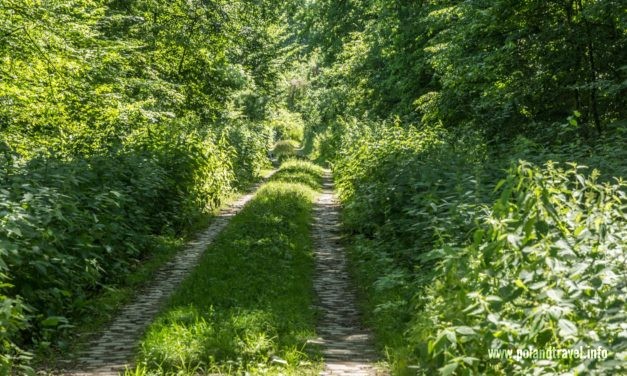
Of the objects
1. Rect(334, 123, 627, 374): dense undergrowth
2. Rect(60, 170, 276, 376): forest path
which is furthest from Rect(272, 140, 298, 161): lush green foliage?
Rect(334, 123, 627, 374): dense undergrowth

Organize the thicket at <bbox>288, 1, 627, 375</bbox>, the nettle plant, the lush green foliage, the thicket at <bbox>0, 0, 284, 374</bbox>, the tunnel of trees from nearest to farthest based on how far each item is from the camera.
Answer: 1. the nettle plant
2. the thicket at <bbox>288, 1, 627, 375</bbox>
3. the tunnel of trees
4. the thicket at <bbox>0, 0, 284, 374</bbox>
5. the lush green foliage

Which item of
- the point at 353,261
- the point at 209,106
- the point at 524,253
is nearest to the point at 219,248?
the point at 353,261

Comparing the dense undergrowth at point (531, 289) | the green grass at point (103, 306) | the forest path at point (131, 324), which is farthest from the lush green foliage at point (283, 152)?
the dense undergrowth at point (531, 289)

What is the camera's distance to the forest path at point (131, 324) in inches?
274

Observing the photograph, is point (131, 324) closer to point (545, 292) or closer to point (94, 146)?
point (545, 292)

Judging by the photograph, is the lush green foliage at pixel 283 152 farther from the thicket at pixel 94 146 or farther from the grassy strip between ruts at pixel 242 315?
the grassy strip between ruts at pixel 242 315

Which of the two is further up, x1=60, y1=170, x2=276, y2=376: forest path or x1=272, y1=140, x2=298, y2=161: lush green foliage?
x1=272, y1=140, x2=298, y2=161: lush green foliage

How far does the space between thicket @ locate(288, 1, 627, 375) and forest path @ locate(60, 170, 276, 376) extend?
2815mm

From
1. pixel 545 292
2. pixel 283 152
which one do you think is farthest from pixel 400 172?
pixel 283 152

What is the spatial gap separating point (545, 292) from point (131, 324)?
592 centimetres

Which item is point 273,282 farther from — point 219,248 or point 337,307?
point 219,248

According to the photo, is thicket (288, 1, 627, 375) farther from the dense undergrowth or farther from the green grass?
the green grass

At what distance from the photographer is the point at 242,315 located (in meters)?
8.09

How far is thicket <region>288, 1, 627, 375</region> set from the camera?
4359 mm
